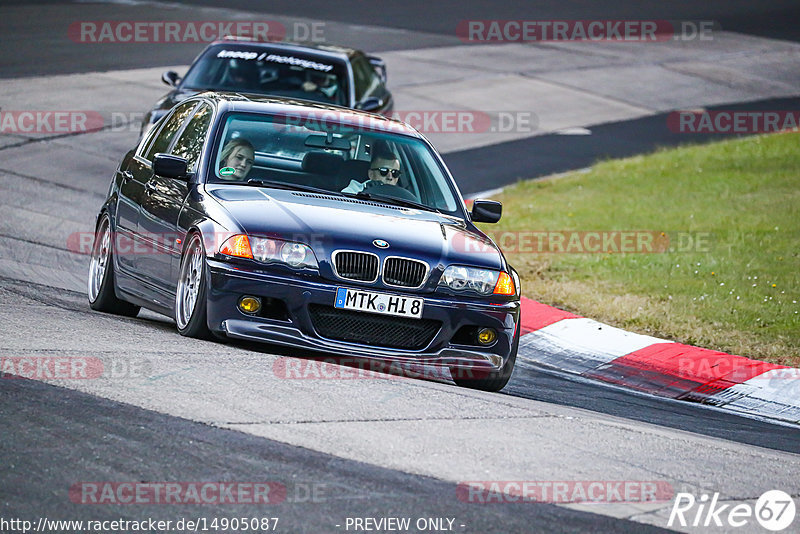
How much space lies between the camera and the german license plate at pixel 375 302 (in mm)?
7312

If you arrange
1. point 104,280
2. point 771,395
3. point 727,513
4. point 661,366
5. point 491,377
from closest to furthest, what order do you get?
point 727,513 < point 491,377 < point 771,395 < point 104,280 < point 661,366

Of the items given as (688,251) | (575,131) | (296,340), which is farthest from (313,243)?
(575,131)

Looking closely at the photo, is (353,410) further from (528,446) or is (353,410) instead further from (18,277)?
(18,277)

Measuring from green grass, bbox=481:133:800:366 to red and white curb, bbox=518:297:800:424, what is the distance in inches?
13.0

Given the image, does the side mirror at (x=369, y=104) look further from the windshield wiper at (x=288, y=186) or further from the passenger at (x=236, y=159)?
the windshield wiper at (x=288, y=186)

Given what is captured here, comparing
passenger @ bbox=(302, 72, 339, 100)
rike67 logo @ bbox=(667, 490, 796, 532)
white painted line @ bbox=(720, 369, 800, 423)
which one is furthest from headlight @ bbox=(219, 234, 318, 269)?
passenger @ bbox=(302, 72, 339, 100)

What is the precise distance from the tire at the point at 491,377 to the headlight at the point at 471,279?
13.0 inches

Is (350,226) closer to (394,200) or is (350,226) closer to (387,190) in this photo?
(394,200)

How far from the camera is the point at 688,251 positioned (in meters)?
13.3

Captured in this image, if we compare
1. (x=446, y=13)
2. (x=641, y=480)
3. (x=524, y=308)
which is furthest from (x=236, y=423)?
(x=446, y=13)

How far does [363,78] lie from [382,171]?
753cm

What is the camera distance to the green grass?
424 inches

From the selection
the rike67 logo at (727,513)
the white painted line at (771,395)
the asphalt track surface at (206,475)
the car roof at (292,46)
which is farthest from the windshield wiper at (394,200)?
the car roof at (292,46)

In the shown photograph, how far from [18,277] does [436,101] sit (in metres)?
13.1
